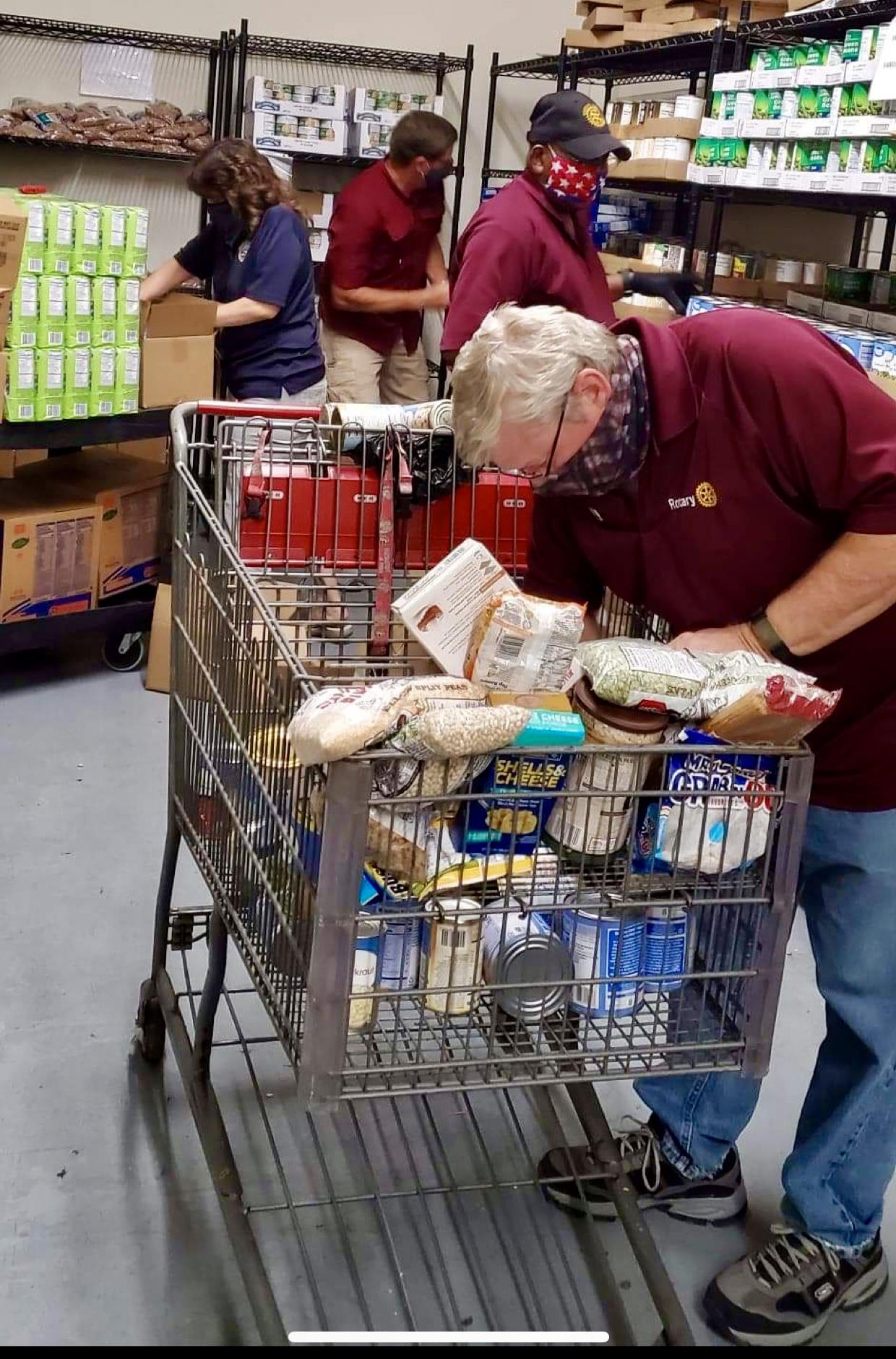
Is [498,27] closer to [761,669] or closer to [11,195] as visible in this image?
[11,195]

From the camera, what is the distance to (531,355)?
5.26 feet

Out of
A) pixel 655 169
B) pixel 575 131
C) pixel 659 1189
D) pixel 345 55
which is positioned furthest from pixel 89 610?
pixel 345 55

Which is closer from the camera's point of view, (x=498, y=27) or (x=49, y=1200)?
(x=49, y=1200)

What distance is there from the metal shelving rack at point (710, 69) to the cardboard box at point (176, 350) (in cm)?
171

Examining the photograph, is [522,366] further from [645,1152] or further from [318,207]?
[318,207]

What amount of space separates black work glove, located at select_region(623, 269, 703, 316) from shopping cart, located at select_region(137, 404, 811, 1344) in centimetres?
225

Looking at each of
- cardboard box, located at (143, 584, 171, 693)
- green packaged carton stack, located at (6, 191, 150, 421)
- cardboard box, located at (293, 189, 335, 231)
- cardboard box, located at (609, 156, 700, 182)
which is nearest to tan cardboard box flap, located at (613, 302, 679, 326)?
cardboard box, located at (609, 156, 700, 182)

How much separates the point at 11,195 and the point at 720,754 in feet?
10.4

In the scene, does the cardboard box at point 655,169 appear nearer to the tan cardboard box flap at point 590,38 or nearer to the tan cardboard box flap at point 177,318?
the tan cardboard box flap at point 590,38

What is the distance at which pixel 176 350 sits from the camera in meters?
4.19

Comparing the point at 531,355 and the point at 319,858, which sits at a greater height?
the point at 531,355

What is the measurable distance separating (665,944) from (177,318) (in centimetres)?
314

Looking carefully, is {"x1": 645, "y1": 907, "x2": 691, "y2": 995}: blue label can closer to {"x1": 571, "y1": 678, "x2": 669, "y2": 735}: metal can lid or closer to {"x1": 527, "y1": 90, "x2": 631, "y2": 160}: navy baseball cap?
{"x1": 571, "y1": 678, "x2": 669, "y2": 735}: metal can lid

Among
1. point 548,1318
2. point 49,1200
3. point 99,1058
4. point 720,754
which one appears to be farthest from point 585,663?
point 99,1058
